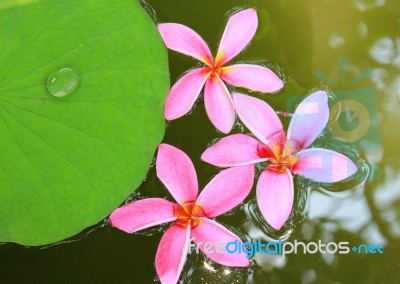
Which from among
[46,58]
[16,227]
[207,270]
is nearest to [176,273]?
[207,270]

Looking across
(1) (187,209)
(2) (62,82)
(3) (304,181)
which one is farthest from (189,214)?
(2) (62,82)

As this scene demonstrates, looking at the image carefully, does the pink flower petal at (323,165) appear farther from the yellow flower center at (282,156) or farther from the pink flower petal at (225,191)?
the pink flower petal at (225,191)

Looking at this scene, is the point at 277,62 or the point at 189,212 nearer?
the point at 189,212

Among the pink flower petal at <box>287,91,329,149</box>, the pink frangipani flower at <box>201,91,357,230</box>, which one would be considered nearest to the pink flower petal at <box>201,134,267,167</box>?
the pink frangipani flower at <box>201,91,357,230</box>

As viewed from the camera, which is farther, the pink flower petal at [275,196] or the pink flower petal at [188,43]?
the pink flower petal at [188,43]

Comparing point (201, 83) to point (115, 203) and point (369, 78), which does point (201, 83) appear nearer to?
point (115, 203)

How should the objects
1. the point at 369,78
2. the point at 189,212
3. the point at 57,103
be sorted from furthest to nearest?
the point at 369,78 → the point at 189,212 → the point at 57,103

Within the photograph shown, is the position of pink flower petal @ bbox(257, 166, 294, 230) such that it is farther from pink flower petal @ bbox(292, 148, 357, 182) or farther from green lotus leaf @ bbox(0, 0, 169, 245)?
green lotus leaf @ bbox(0, 0, 169, 245)

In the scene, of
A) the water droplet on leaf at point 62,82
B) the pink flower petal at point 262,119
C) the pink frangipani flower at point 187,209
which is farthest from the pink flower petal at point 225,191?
the water droplet on leaf at point 62,82
